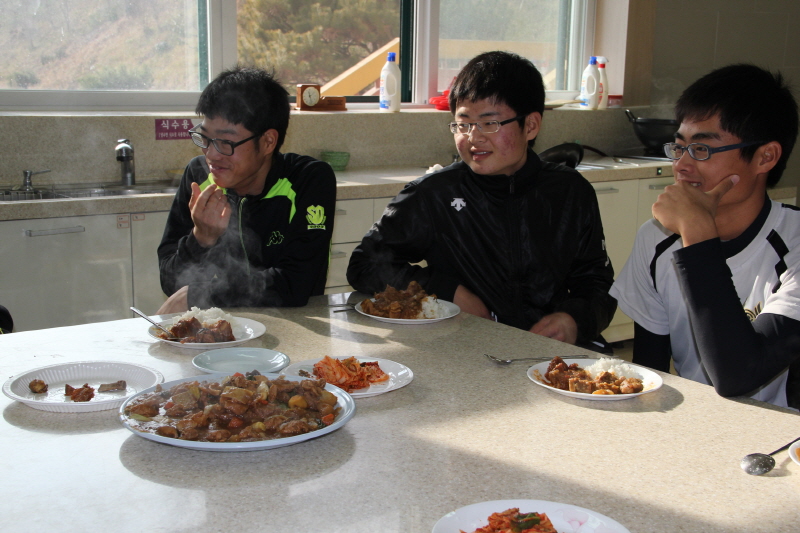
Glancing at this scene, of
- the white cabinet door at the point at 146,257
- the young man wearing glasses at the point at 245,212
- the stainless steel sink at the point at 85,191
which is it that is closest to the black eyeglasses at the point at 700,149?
the young man wearing glasses at the point at 245,212

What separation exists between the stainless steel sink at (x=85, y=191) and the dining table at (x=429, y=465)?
1963 mm

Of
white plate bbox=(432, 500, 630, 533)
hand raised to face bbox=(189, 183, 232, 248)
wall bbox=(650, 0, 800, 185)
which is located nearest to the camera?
white plate bbox=(432, 500, 630, 533)

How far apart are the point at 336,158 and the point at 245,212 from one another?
178 centimetres

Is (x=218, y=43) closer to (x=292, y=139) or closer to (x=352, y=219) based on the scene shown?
(x=292, y=139)

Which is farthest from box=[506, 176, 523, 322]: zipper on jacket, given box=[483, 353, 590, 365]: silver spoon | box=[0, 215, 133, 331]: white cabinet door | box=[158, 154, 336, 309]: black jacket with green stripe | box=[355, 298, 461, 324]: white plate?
box=[0, 215, 133, 331]: white cabinet door

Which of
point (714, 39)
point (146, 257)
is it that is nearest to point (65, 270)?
point (146, 257)

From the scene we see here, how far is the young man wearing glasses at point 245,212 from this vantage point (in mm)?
2141

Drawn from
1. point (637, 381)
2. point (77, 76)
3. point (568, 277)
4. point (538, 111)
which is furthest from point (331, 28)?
point (637, 381)

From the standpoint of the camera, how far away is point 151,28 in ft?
12.8

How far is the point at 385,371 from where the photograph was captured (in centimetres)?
149

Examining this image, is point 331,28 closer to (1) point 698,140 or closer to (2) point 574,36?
(2) point 574,36

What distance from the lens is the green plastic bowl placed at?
4094 millimetres

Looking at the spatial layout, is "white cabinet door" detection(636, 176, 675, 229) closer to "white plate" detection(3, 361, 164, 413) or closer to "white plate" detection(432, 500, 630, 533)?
"white plate" detection(3, 361, 164, 413)

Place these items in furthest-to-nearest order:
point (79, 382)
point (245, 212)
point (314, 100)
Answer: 1. point (314, 100)
2. point (245, 212)
3. point (79, 382)
